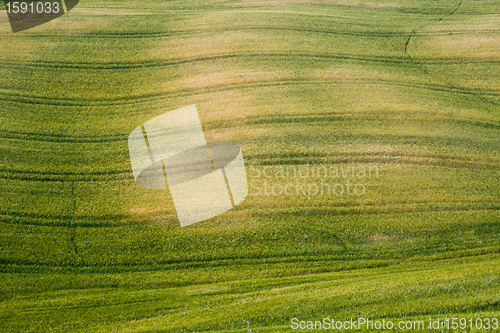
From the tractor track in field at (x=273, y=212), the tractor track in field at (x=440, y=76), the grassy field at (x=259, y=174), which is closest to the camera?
the grassy field at (x=259, y=174)

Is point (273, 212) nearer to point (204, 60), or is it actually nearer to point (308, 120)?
point (308, 120)

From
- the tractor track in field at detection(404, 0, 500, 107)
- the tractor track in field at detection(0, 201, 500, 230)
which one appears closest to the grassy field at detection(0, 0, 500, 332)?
the tractor track in field at detection(0, 201, 500, 230)

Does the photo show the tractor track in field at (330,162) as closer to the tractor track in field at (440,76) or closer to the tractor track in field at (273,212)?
the tractor track in field at (273,212)

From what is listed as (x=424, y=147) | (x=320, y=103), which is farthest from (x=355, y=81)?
(x=424, y=147)

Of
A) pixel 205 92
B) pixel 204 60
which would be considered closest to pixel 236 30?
pixel 204 60

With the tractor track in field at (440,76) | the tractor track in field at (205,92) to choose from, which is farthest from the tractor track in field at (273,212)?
the tractor track in field at (440,76)

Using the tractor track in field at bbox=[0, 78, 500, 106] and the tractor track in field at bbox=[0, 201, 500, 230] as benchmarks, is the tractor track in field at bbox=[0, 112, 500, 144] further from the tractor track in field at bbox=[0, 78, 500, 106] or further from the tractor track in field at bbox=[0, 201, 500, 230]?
the tractor track in field at bbox=[0, 201, 500, 230]

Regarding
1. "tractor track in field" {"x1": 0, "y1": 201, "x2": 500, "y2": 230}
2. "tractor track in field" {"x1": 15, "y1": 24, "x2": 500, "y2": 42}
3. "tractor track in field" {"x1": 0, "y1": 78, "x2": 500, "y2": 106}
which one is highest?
"tractor track in field" {"x1": 15, "y1": 24, "x2": 500, "y2": 42}

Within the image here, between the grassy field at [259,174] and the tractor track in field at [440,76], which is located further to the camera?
the tractor track in field at [440,76]
